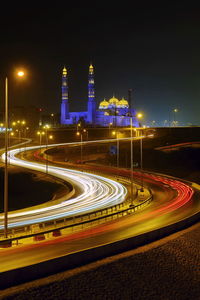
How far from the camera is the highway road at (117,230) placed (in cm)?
1477

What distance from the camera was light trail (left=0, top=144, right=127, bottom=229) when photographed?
2334 cm

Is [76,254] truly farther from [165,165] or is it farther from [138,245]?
[165,165]

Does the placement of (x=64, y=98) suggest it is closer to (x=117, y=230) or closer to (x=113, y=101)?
(x=113, y=101)

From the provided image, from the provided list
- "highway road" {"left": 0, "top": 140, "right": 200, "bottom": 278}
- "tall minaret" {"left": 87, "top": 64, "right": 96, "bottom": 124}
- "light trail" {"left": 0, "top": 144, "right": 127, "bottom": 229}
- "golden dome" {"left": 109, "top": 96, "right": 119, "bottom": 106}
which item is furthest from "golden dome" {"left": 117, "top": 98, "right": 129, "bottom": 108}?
"highway road" {"left": 0, "top": 140, "right": 200, "bottom": 278}

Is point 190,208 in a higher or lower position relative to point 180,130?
lower

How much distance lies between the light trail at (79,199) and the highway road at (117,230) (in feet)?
13.0

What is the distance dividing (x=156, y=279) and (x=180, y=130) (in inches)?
3432

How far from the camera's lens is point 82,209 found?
2644 centimetres

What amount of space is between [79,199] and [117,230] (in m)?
10.9

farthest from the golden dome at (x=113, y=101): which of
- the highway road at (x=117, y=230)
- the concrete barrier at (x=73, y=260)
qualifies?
the concrete barrier at (x=73, y=260)

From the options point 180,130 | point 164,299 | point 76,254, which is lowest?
point 164,299

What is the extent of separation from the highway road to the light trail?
3959 mm

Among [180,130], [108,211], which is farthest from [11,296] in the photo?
[180,130]

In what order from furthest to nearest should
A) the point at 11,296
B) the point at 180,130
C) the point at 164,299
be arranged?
the point at 180,130 < the point at 164,299 < the point at 11,296
